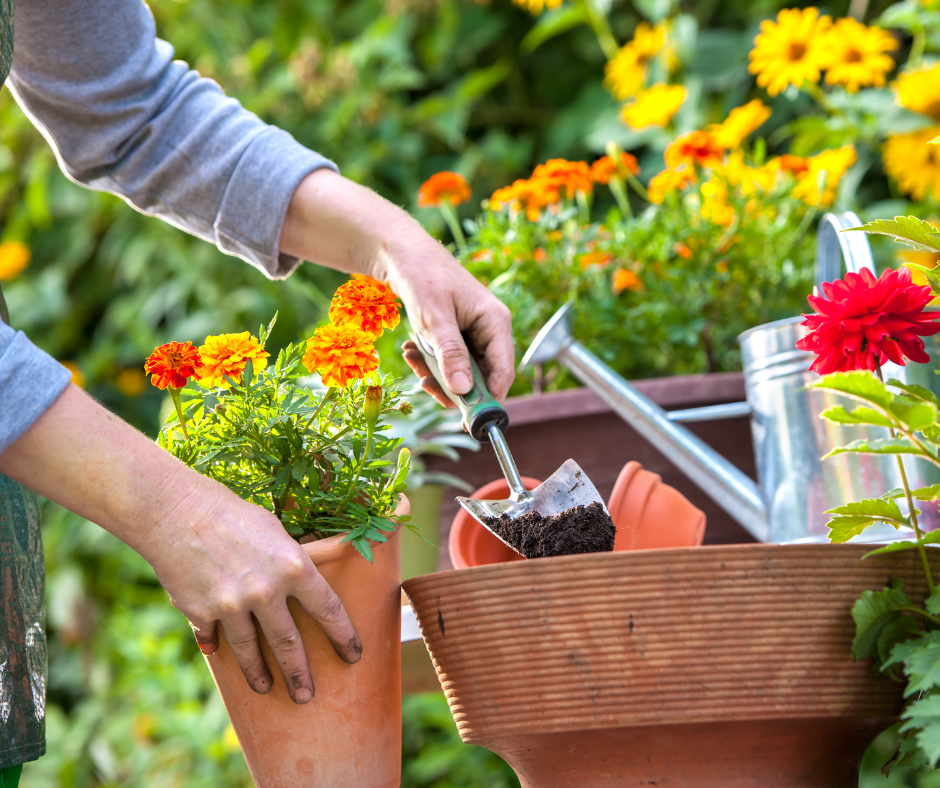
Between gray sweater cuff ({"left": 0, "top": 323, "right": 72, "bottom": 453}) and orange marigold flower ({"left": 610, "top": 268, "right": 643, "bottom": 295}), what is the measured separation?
0.80m

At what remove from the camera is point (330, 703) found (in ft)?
1.84

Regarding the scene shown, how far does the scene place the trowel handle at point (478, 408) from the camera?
66cm

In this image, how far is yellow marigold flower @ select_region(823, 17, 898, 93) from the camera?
1.32 m

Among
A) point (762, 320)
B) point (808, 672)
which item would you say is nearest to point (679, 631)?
point (808, 672)

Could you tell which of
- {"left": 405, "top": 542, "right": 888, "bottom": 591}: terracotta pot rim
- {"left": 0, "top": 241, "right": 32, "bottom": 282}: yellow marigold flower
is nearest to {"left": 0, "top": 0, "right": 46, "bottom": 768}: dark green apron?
Answer: {"left": 405, "top": 542, "right": 888, "bottom": 591}: terracotta pot rim

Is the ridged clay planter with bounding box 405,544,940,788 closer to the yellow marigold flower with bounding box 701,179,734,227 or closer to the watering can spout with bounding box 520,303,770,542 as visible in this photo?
the watering can spout with bounding box 520,303,770,542

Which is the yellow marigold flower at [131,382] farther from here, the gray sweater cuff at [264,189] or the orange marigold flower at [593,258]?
the gray sweater cuff at [264,189]

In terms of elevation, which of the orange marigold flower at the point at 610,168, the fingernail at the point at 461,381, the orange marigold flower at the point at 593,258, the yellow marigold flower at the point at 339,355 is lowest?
the yellow marigold flower at the point at 339,355

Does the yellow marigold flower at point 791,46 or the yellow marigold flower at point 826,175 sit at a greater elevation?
the yellow marigold flower at point 791,46

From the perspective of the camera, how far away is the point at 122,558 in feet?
7.70

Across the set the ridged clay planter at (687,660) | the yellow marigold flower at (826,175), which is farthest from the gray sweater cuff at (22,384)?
the yellow marigold flower at (826,175)

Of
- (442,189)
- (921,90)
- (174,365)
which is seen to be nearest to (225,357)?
(174,365)

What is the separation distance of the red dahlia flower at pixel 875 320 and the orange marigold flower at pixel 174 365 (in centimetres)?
40

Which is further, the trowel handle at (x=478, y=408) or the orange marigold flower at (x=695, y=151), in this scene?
the orange marigold flower at (x=695, y=151)
